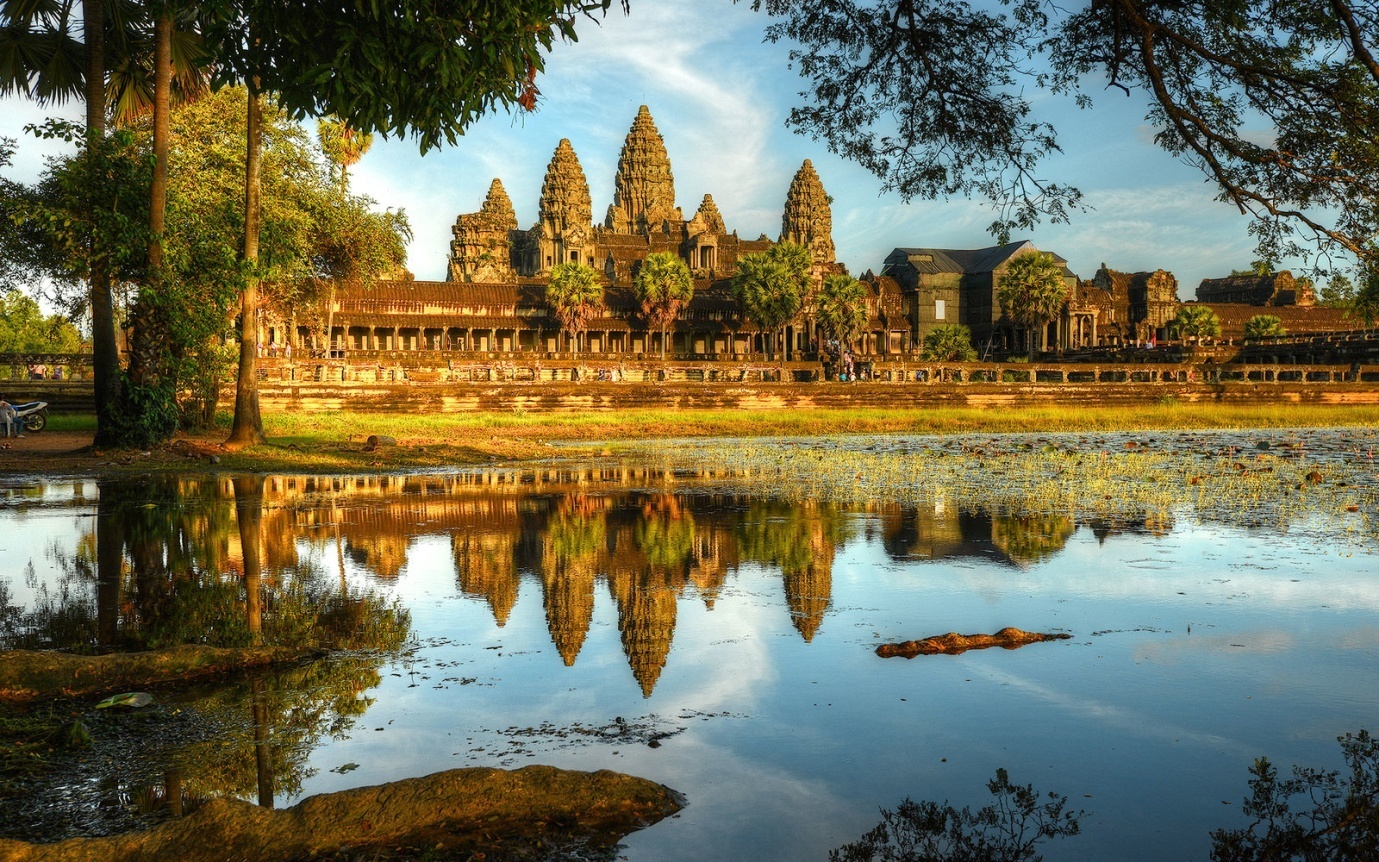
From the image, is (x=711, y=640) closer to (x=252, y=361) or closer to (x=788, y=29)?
(x=788, y=29)

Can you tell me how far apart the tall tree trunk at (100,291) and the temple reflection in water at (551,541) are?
5386mm

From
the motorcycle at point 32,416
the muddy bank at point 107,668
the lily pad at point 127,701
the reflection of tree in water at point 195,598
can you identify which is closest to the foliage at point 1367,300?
the reflection of tree in water at point 195,598

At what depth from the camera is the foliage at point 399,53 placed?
571cm

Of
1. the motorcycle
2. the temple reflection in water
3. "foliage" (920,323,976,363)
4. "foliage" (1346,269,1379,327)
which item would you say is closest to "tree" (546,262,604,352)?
"foliage" (920,323,976,363)

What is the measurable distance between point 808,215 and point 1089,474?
97.7 metres

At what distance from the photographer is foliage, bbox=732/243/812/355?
72.7 meters

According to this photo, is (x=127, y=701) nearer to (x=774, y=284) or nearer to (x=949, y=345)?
(x=774, y=284)

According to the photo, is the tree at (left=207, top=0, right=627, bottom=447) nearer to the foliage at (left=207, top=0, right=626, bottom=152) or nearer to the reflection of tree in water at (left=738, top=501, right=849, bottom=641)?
the foliage at (left=207, top=0, right=626, bottom=152)

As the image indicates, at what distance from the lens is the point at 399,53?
585 cm

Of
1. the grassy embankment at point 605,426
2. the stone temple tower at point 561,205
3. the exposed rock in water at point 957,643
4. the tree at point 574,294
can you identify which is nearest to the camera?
the exposed rock in water at point 957,643

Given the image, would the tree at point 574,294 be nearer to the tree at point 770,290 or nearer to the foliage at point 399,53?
the tree at point 770,290

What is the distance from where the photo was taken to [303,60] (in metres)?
6.15

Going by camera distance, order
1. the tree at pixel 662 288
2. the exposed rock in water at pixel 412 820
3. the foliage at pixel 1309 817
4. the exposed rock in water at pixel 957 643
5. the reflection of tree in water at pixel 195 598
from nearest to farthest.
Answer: the exposed rock in water at pixel 412 820 < the foliage at pixel 1309 817 < the exposed rock in water at pixel 957 643 < the reflection of tree in water at pixel 195 598 < the tree at pixel 662 288

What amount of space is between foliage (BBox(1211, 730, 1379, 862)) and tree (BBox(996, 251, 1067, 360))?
69.3 m
